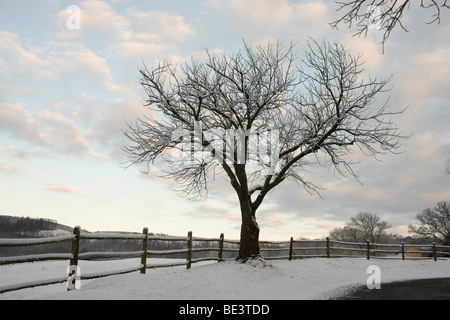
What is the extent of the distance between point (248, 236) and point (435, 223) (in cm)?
5060

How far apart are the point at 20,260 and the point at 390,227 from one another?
69558mm

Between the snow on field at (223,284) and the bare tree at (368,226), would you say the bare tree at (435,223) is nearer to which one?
the bare tree at (368,226)

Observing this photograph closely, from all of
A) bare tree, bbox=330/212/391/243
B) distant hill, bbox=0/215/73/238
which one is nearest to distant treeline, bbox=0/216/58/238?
distant hill, bbox=0/215/73/238

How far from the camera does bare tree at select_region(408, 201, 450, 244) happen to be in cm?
4906

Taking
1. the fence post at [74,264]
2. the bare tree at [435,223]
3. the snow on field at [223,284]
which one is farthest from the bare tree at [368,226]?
the fence post at [74,264]

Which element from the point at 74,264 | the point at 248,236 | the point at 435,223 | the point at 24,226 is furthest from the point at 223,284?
the point at 24,226

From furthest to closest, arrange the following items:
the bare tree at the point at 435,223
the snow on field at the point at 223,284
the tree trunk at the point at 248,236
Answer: the bare tree at the point at 435,223 → the tree trunk at the point at 248,236 → the snow on field at the point at 223,284

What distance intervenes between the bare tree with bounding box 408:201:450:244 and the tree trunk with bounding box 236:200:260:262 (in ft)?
158

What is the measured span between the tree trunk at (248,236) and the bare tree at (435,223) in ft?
158

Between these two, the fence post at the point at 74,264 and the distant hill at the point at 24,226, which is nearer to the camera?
the fence post at the point at 74,264

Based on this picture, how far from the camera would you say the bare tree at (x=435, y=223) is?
49062 millimetres

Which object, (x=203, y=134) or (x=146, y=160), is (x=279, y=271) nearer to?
(x=203, y=134)

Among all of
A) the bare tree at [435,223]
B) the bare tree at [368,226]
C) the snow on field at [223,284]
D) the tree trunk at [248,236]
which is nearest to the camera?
the snow on field at [223,284]
